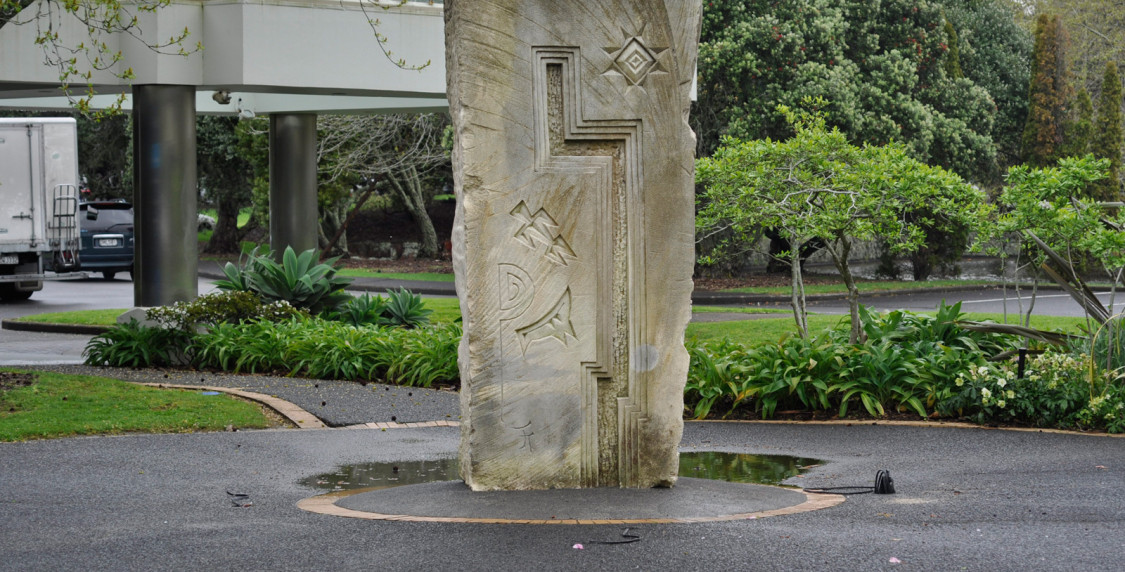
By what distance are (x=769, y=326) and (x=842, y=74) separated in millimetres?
11074

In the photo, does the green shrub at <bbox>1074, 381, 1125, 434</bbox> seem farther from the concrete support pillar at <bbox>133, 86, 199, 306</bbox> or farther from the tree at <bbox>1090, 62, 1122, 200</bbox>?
the tree at <bbox>1090, 62, 1122, 200</bbox>

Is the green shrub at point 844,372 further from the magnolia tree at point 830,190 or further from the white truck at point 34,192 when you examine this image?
the white truck at point 34,192

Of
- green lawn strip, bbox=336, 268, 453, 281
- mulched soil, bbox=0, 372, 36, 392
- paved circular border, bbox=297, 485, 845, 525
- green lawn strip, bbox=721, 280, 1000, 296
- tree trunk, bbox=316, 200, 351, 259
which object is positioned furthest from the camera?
tree trunk, bbox=316, 200, 351, 259

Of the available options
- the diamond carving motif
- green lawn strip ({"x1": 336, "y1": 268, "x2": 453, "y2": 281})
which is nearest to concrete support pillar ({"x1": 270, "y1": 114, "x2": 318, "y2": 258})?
green lawn strip ({"x1": 336, "y1": 268, "x2": 453, "y2": 281})

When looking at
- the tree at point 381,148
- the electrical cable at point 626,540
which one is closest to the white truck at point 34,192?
the tree at point 381,148

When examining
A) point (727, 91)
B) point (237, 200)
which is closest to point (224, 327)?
point (727, 91)

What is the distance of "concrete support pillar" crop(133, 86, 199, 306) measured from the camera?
13430 millimetres

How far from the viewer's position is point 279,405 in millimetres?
9695

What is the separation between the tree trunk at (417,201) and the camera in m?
32.0

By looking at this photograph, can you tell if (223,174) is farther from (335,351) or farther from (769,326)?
(335,351)

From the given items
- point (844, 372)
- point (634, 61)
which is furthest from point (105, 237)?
point (634, 61)

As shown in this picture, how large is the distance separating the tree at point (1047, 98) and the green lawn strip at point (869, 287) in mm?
4527

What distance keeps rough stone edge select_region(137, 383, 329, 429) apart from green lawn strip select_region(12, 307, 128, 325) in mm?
7147

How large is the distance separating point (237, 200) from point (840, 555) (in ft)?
113
